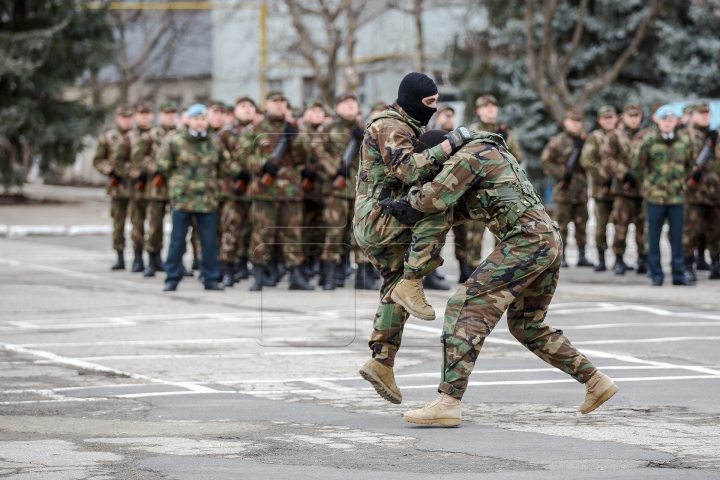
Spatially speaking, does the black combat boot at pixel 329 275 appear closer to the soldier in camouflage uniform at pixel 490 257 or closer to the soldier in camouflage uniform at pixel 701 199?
the soldier in camouflage uniform at pixel 701 199

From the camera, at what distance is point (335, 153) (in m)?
15.2

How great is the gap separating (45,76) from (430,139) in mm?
24373

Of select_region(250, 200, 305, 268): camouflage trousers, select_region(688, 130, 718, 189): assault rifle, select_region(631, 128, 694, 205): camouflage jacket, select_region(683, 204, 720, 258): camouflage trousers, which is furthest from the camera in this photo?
select_region(683, 204, 720, 258): camouflage trousers

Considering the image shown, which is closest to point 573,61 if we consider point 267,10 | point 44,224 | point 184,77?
point 267,10

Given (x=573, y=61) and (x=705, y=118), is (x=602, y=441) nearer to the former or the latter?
(x=705, y=118)

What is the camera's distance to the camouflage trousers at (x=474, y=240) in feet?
51.4

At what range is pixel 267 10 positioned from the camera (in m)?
37.6

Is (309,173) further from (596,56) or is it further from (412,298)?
(596,56)

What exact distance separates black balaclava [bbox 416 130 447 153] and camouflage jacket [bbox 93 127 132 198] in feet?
34.3

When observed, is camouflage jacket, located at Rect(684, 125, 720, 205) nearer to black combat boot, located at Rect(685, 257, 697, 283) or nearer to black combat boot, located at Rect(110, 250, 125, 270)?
black combat boot, located at Rect(685, 257, 697, 283)

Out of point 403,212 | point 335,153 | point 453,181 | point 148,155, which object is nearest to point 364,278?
point 335,153

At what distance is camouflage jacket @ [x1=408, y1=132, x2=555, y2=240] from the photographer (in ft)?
23.7

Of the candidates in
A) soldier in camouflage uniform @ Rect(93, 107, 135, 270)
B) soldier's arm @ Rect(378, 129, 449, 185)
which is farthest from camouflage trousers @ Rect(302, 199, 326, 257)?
soldier's arm @ Rect(378, 129, 449, 185)

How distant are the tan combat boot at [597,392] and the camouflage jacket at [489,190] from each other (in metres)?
0.91
